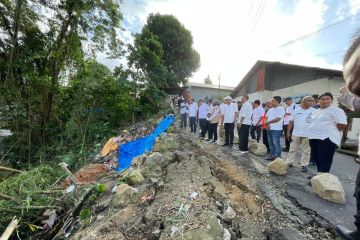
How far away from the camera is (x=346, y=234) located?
2.67m

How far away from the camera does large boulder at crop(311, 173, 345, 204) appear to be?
3658 millimetres

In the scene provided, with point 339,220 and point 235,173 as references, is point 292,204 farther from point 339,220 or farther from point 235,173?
point 235,173

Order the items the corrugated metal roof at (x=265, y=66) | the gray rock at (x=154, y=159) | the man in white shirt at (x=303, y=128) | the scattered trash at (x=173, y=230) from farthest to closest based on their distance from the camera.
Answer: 1. the corrugated metal roof at (x=265, y=66)
2. the man in white shirt at (x=303, y=128)
3. the gray rock at (x=154, y=159)
4. the scattered trash at (x=173, y=230)

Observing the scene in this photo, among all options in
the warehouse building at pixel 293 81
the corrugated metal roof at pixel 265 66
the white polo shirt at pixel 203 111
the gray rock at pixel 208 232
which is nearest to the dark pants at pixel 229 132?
the white polo shirt at pixel 203 111

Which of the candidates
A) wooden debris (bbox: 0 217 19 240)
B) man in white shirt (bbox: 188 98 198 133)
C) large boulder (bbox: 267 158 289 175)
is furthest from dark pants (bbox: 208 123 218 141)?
wooden debris (bbox: 0 217 19 240)

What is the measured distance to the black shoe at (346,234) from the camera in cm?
257

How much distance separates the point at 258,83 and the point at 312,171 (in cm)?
1262

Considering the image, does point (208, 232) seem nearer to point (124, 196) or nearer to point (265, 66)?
point (124, 196)

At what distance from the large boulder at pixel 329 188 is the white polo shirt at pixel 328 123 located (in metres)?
0.83

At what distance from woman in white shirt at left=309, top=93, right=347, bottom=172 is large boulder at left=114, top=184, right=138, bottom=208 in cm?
351

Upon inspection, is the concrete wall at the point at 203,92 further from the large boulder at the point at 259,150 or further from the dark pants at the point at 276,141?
the dark pants at the point at 276,141

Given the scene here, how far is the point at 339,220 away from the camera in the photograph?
314 cm

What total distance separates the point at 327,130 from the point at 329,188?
1195mm

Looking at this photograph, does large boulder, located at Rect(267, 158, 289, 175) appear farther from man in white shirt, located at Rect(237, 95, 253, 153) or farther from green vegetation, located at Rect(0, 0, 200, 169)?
green vegetation, located at Rect(0, 0, 200, 169)
